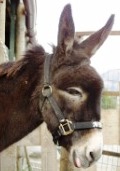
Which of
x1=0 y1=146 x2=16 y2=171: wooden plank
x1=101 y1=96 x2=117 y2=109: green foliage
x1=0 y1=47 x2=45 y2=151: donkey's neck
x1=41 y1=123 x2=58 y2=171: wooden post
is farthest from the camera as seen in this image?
x1=101 y1=96 x2=117 y2=109: green foliage

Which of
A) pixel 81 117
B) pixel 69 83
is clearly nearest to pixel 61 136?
pixel 81 117

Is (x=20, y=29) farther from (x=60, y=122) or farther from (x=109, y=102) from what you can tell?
(x=60, y=122)

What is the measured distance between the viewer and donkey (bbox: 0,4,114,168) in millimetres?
2266

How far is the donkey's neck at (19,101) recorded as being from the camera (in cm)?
249

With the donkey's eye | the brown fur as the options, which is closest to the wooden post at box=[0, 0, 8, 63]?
the brown fur

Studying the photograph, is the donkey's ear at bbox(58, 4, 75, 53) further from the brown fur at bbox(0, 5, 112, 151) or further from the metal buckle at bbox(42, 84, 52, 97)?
the metal buckle at bbox(42, 84, 52, 97)

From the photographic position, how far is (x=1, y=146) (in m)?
2.51

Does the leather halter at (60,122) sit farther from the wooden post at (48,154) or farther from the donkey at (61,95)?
the wooden post at (48,154)

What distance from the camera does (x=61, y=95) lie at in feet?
7.64

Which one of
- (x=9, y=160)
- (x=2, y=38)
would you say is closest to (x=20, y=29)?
(x=2, y=38)

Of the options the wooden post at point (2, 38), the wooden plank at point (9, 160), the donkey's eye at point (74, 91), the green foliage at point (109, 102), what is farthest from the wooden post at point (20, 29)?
the donkey's eye at point (74, 91)

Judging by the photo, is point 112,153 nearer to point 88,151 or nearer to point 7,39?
point 88,151

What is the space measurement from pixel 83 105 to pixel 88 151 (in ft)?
0.99

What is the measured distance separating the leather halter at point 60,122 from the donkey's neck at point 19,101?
7 centimetres
